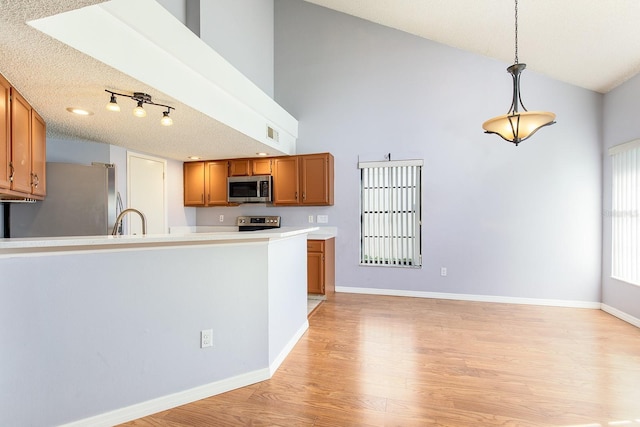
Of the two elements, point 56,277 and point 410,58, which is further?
point 410,58

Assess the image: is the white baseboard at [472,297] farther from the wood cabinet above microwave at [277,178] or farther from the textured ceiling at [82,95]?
the textured ceiling at [82,95]

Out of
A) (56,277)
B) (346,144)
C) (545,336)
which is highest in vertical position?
(346,144)

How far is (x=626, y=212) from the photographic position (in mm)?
3318

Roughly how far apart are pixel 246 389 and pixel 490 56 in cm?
486

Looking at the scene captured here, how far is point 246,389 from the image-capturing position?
2033mm

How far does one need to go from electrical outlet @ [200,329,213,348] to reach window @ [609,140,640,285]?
4379 mm

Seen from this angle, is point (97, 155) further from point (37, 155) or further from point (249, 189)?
point (249, 189)

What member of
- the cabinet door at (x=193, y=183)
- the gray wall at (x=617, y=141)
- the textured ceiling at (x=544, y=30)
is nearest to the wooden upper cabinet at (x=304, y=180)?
the cabinet door at (x=193, y=183)

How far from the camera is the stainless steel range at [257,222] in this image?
482cm

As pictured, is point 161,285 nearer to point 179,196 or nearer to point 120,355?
point 120,355

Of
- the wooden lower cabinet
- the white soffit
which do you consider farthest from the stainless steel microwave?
the white soffit

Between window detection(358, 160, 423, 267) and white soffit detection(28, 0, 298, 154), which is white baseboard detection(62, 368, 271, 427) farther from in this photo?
window detection(358, 160, 423, 267)

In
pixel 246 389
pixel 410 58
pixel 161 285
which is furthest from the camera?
pixel 410 58

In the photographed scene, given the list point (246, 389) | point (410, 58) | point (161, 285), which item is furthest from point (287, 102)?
point (246, 389)
